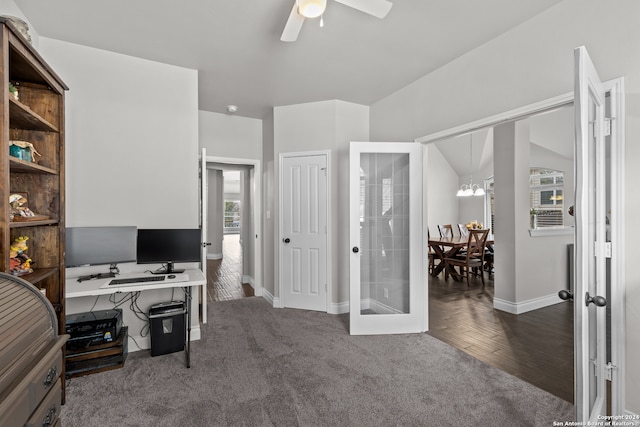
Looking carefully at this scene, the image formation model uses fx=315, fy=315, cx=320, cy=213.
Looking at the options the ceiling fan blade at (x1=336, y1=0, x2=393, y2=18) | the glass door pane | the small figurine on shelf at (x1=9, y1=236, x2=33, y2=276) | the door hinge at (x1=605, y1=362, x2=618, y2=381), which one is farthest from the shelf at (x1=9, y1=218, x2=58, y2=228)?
the door hinge at (x1=605, y1=362, x2=618, y2=381)

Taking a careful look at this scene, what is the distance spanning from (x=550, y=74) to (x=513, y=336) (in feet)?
8.26

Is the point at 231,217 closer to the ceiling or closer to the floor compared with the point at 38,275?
closer to the ceiling

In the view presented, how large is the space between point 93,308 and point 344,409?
2365 mm

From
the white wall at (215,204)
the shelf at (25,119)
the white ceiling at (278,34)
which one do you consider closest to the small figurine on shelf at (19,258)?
the shelf at (25,119)

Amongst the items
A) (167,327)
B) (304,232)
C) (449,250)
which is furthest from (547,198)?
(167,327)

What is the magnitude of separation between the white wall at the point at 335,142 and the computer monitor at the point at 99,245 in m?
2.23

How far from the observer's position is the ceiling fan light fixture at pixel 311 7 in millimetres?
1729

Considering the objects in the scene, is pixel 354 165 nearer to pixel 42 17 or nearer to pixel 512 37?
pixel 512 37

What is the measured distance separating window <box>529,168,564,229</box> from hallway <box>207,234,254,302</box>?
5289 millimetres

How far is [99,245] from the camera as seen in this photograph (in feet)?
8.81

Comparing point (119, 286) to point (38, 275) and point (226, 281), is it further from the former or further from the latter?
point (226, 281)

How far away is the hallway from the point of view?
4.94 m

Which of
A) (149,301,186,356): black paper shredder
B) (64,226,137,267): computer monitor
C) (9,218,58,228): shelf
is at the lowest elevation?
(149,301,186,356): black paper shredder

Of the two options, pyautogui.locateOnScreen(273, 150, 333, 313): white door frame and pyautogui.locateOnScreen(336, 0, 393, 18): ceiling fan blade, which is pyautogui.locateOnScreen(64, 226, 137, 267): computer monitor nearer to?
pyautogui.locateOnScreen(273, 150, 333, 313): white door frame
